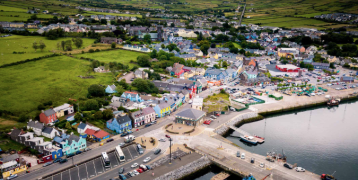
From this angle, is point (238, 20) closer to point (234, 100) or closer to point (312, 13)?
point (312, 13)

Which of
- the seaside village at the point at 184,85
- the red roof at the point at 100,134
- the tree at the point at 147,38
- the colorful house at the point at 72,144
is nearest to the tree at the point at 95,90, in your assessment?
the seaside village at the point at 184,85

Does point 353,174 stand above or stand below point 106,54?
below

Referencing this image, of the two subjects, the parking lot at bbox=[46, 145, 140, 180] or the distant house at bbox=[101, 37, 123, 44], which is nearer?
the parking lot at bbox=[46, 145, 140, 180]

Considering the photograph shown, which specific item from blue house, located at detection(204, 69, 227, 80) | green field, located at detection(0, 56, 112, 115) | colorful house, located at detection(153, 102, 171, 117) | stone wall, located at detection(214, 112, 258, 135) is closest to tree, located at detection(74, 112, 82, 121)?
green field, located at detection(0, 56, 112, 115)

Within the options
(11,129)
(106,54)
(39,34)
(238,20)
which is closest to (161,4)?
(238,20)

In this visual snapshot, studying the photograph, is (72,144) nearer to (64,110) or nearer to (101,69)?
(64,110)

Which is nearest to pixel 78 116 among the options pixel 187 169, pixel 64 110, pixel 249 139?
pixel 64 110

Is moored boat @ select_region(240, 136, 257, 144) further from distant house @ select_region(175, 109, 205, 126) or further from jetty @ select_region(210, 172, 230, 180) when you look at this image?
jetty @ select_region(210, 172, 230, 180)
